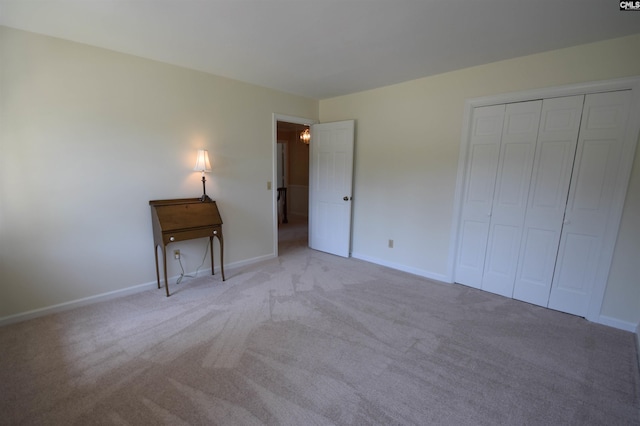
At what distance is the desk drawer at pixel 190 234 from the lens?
281 centimetres

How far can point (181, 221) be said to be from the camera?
294cm

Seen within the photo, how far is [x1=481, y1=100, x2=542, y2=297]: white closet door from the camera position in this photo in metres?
2.79

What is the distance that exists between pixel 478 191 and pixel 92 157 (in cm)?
407

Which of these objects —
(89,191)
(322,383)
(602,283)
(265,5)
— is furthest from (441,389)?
(89,191)

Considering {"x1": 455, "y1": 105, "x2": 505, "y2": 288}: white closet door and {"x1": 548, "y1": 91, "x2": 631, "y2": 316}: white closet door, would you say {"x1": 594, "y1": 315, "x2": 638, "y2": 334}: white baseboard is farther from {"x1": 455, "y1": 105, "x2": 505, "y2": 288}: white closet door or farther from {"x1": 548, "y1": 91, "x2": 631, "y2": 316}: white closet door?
{"x1": 455, "y1": 105, "x2": 505, "y2": 288}: white closet door

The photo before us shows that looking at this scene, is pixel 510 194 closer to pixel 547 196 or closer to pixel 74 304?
pixel 547 196

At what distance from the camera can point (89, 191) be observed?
8.65 ft

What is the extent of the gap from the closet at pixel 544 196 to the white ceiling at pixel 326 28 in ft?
2.00

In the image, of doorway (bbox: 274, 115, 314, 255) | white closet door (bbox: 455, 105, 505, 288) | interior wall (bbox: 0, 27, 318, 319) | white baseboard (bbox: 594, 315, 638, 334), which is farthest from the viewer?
doorway (bbox: 274, 115, 314, 255)

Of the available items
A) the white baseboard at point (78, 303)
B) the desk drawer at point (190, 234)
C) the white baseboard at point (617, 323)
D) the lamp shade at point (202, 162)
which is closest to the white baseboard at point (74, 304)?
the white baseboard at point (78, 303)

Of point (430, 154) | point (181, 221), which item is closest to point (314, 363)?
point (181, 221)

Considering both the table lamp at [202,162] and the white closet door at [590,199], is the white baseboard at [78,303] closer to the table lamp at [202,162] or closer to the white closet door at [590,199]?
the table lamp at [202,162]

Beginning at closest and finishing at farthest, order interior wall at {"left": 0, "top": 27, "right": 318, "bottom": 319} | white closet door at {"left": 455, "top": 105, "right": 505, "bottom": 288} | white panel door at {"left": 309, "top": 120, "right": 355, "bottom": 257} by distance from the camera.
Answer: interior wall at {"left": 0, "top": 27, "right": 318, "bottom": 319}
white closet door at {"left": 455, "top": 105, "right": 505, "bottom": 288}
white panel door at {"left": 309, "top": 120, "right": 355, "bottom": 257}

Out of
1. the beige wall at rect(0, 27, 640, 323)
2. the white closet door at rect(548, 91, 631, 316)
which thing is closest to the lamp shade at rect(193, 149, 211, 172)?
the beige wall at rect(0, 27, 640, 323)
